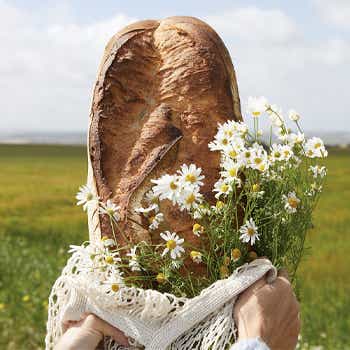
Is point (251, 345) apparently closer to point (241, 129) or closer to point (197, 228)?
point (197, 228)

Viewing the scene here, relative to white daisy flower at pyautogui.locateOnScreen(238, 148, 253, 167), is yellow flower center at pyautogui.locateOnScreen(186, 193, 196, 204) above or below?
below

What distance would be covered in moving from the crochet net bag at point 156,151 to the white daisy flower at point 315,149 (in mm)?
271

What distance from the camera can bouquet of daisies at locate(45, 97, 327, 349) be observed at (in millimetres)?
2031

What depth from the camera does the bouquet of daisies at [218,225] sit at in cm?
203

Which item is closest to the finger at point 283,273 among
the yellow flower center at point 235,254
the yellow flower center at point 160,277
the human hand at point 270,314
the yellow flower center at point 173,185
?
the human hand at point 270,314

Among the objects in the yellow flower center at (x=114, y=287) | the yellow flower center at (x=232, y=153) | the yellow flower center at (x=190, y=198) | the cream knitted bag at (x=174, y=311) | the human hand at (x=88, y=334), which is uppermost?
the yellow flower center at (x=232, y=153)

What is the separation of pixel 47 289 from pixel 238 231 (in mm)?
4600

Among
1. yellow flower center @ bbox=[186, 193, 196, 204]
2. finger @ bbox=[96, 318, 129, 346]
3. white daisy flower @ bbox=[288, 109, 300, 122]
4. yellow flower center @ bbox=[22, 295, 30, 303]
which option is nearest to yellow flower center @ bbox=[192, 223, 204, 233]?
yellow flower center @ bbox=[186, 193, 196, 204]

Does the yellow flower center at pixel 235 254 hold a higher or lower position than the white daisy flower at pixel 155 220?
lower

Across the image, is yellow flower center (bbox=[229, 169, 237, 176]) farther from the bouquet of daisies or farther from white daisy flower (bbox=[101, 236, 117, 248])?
white daisy flower (bbox=[101, 236, 117, 248])

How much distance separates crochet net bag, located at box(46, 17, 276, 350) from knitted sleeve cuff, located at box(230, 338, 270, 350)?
89mm

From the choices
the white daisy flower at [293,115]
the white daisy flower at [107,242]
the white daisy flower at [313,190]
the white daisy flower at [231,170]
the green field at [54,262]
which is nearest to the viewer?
the white daisy flower at [231,170]

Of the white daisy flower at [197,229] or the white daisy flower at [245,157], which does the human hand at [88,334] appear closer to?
the white daisy flower at [197,229]

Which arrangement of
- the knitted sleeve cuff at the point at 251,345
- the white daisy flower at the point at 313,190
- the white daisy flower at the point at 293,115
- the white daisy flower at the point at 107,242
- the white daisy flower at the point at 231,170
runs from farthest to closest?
the white daisy flower at the point at 293,115, the white daisy flower at the point at 313,190, the white daisy flower at the point at 107,242, the white daisy flower at the point at 231,170, the knitted sleeve cuff at the point at 251,345
